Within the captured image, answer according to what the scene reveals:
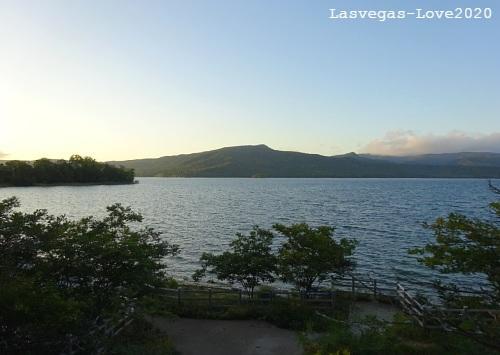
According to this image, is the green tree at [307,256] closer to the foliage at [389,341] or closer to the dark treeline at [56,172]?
the foliage at [389,341]

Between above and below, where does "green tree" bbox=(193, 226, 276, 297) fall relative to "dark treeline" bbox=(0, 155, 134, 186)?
below

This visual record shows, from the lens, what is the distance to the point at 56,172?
16862 centimetres

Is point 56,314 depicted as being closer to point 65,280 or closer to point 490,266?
point 65,280

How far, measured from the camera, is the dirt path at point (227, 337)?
16516mm

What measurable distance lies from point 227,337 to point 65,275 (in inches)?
306

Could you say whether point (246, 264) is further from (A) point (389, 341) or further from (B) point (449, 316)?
(B) point (449, 316)

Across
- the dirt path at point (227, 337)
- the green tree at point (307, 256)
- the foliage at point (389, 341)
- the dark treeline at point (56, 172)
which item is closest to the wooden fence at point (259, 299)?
the green tree at point (307, 256)

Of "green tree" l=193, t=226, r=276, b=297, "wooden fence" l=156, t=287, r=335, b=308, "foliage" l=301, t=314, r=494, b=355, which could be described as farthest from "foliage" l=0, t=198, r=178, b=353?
"foliage" l=301, t=314, r=494, b=355

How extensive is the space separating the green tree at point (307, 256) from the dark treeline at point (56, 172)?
16019 centimetres

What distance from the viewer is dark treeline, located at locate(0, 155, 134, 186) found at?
505 feet

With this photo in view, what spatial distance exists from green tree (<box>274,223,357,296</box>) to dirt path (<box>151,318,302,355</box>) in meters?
3.48

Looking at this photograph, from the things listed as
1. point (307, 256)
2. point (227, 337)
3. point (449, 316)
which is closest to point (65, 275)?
point (227, 337)

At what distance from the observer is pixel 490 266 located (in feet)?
32.0

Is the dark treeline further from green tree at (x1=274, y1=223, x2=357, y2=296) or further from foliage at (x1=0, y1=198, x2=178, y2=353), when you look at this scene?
green tree at (x1=274, y1=223, x2=357, y2=296)
